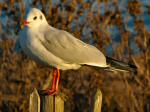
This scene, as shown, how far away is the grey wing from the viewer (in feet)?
17.4

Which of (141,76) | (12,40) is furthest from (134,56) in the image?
(12,40)

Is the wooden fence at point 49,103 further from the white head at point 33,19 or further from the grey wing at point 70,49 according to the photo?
the white head at point 33,19

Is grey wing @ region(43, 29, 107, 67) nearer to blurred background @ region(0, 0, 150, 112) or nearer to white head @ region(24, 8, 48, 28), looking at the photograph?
white head @ region(24, 8, 48, 28)

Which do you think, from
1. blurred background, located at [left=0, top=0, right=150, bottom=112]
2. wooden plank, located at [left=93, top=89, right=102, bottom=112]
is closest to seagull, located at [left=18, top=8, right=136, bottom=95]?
wooden plank, located at [left=93, top=89, right=102, bottom=112]

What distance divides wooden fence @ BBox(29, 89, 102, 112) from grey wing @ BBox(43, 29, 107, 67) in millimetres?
994

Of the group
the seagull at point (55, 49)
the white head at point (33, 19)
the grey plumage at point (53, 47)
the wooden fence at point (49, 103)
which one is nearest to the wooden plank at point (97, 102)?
the wooden fence at point (49, 103)

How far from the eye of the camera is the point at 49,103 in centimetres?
428

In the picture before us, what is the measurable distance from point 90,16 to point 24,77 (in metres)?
1.05

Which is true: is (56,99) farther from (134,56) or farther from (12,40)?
(134,56)

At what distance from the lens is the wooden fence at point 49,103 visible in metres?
4.17

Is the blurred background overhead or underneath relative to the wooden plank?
overhead

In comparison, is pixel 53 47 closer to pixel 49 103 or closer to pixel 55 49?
pixel 55 49

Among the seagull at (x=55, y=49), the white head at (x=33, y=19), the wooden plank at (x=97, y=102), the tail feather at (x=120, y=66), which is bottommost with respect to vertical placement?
the wooden plank at (x=97, y=102)

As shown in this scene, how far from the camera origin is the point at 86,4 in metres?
6.75
